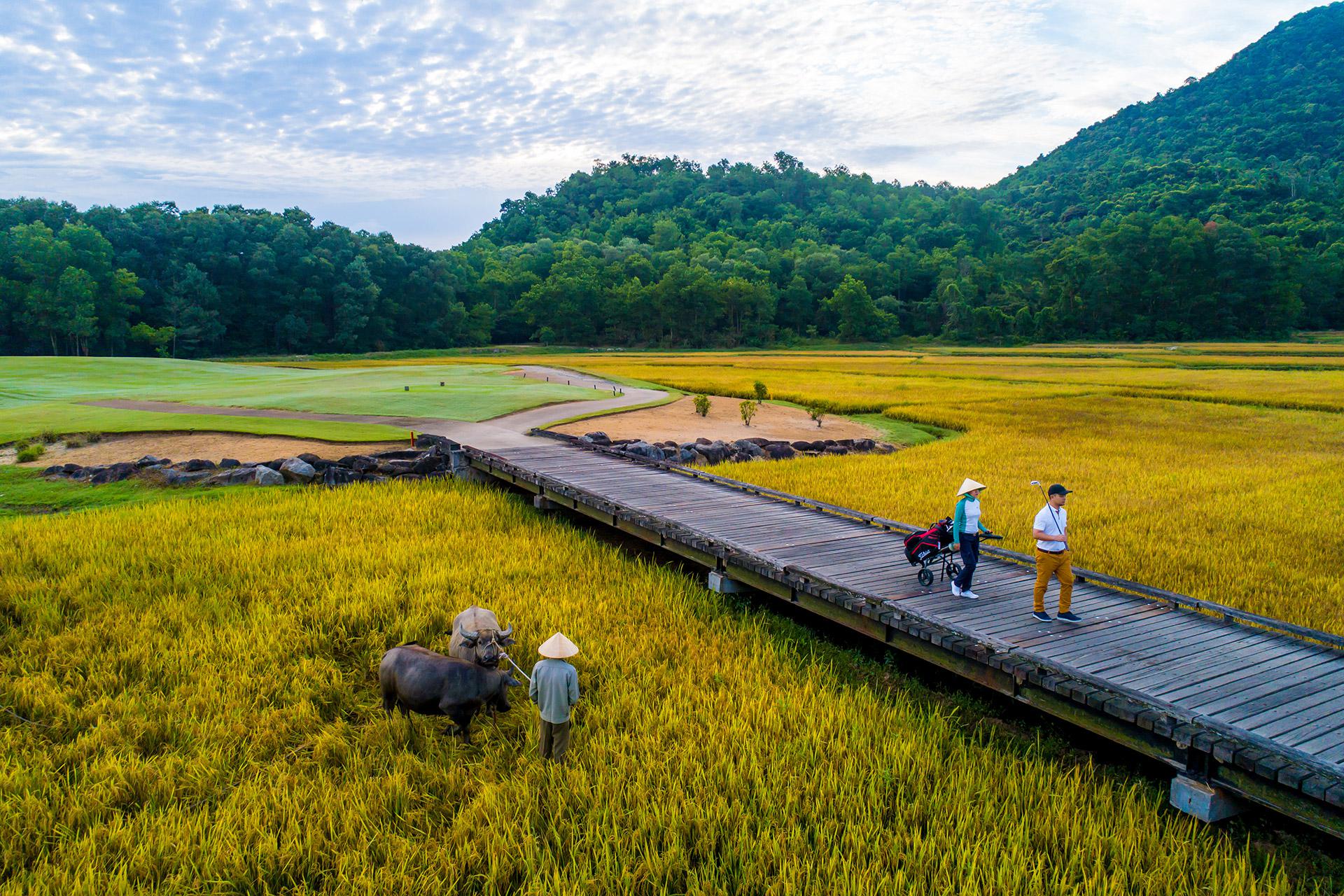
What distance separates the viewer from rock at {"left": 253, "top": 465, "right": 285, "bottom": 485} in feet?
57.7

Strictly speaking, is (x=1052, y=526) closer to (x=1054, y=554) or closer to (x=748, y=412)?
(x=1054, y=554)

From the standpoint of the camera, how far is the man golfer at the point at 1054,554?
8109 mm

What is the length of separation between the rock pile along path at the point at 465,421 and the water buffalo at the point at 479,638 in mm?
12150

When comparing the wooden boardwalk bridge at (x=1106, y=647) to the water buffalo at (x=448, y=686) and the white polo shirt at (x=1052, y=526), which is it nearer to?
the white polo shirt at (x=1052, y=526)

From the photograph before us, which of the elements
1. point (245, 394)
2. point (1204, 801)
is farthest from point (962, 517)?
point (245, 394)

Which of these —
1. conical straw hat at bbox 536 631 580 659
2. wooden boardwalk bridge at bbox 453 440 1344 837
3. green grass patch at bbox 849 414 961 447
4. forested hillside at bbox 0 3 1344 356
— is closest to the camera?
wooden boardwalk bridge at bbox 453 440 1344 837

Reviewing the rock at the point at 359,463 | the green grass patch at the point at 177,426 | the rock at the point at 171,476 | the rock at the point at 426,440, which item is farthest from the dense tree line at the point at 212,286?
the rock at the point at 359,463

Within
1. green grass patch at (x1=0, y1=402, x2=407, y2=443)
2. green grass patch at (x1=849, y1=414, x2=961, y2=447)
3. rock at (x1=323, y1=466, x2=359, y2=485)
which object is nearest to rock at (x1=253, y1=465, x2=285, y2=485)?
rock at (x1=323, y1=466, x2=359, y2=485)

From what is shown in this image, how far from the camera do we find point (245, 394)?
32.8 meters

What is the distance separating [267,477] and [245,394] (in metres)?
17.7

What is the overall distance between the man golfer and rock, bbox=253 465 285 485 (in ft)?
51.5

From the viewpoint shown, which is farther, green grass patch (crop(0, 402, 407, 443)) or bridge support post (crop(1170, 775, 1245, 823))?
green grass patch (crop(0, 402, 407, 443))

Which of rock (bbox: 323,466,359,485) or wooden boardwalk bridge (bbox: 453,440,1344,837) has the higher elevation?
wooden boardwalk bridge (bbox: 453,440,1344,837)

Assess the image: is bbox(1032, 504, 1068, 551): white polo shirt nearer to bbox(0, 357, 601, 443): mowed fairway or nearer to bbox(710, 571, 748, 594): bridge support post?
bbox(710, 571, 748, 594): bridge support post
